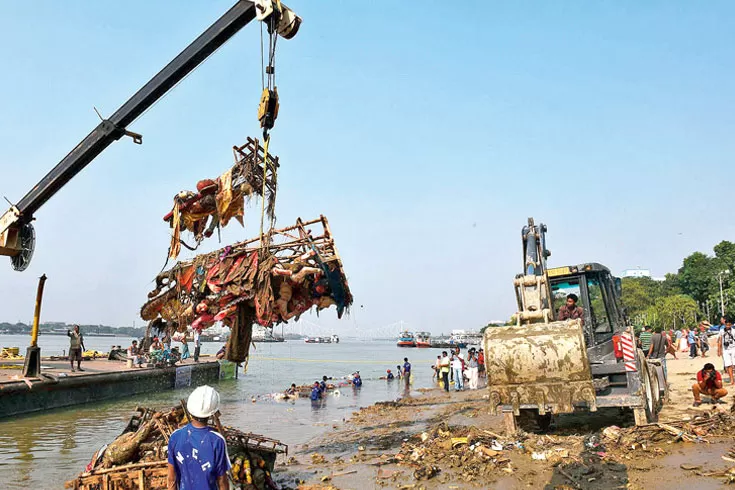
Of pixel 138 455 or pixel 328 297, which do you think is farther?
pixel 328 297

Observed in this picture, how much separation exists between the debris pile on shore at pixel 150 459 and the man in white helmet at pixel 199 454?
2461mm

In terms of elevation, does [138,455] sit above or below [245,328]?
below

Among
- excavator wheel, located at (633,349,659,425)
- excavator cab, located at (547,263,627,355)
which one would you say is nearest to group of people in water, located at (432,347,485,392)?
excavator wheel, located at (633,349,659,425)

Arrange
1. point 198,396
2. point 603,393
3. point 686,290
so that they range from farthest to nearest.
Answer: point 686,290, point 603,393, point 198,396

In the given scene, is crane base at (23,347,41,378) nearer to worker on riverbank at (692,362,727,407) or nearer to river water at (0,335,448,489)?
river water at (0,335,448,489)

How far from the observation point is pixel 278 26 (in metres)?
10.6

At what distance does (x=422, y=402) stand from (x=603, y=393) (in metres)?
12.4

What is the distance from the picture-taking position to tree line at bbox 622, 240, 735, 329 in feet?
199

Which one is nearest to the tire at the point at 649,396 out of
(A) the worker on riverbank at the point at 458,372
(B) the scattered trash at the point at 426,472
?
(B) the scattered trash at the point at 426,472

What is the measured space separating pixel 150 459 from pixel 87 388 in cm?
1733

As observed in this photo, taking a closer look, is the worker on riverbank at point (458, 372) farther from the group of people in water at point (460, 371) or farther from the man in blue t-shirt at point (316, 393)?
the man in blue t-shirt at point (316, 393)

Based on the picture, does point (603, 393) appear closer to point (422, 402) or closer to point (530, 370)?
point (530, 370)

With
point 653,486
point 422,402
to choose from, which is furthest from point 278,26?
point 422,402

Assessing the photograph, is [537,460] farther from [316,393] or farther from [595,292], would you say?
[316,393]
